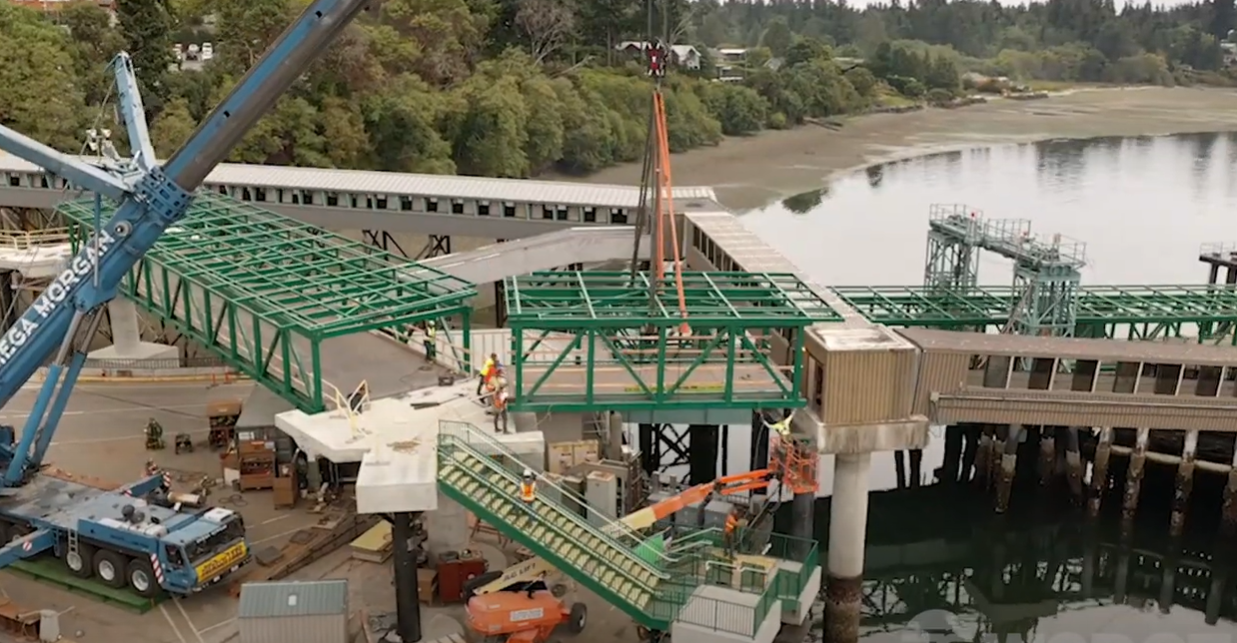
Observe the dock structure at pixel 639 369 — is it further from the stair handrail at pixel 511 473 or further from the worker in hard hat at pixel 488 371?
the worker in hard hat at pixel 488 371

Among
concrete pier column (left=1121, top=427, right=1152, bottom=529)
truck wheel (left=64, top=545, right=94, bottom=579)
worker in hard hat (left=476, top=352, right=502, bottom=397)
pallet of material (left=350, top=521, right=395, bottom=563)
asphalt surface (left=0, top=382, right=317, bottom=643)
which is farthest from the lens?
concrete pier column (left=1121, top=427, right=1152, bottom=529)

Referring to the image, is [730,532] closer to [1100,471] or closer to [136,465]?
[136,465]

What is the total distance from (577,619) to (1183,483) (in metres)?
25.4

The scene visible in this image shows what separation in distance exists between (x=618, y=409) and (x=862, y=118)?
17855 centimetres

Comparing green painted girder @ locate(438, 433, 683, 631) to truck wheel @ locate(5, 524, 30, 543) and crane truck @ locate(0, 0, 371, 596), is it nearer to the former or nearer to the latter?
crane truck @ locate(0, 0, 371, 596)

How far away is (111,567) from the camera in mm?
26422

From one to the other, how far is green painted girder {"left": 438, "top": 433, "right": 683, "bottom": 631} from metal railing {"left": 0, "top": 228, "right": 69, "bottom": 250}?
116ft

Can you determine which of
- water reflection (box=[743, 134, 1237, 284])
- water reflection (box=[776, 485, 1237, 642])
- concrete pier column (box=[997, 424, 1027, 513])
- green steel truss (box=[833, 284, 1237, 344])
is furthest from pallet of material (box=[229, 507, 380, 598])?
water reflection (box=[743, 134, 1237, 284])

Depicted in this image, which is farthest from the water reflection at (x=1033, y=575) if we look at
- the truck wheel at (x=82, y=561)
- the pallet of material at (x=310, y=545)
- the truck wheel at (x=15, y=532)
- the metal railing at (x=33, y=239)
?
the metal railing at (x=33, y=239)

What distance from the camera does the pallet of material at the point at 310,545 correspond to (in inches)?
1083

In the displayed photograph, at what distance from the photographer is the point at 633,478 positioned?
27953 mm

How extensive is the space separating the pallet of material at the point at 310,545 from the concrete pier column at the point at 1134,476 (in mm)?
26932

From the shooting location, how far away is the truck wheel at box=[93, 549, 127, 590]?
26328 millimetres

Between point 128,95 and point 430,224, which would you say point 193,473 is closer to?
point 128,95
